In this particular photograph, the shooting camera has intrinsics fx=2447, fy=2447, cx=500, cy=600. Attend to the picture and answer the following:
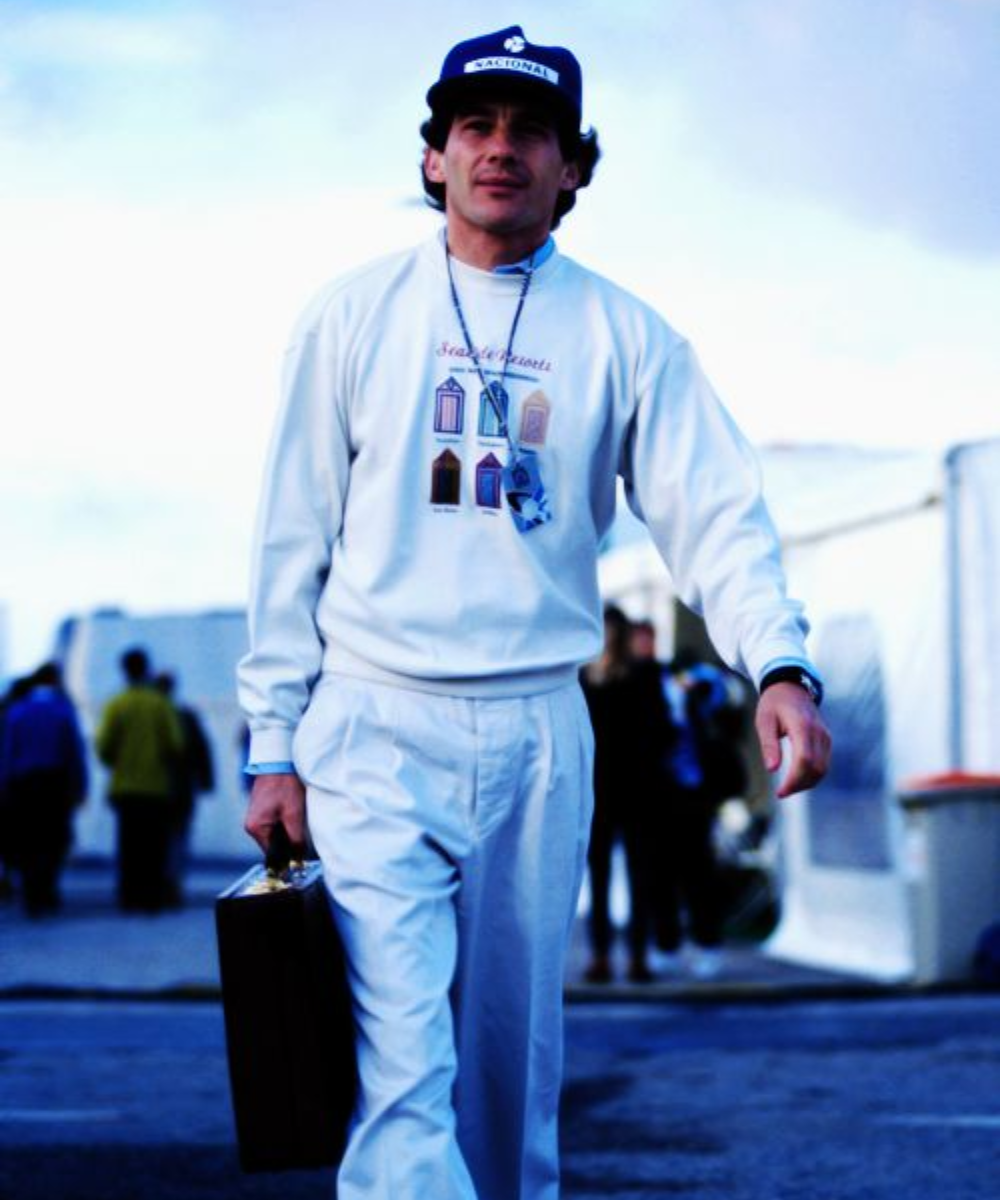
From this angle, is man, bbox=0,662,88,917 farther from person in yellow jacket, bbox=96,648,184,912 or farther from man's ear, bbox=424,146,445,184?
man's ear, bbox=424,146,445,184

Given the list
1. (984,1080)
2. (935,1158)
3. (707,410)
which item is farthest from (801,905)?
(707,410)

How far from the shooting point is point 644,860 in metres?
11.8

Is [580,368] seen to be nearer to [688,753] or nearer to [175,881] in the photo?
[688,753]

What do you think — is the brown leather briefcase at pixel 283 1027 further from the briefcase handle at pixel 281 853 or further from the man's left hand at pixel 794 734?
the man's left hand at pixel 794 734

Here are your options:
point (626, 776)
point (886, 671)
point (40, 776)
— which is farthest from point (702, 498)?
point (40, 776)

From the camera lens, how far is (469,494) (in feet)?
11.9

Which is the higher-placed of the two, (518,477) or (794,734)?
(518,477)

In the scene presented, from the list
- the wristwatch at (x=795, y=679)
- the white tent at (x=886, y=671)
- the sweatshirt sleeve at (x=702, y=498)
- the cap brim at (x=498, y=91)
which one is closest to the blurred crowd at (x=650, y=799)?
the white tent at (x=886, y=671)

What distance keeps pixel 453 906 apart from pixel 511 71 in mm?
1264

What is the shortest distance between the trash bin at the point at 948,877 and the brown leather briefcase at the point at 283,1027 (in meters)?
8.15

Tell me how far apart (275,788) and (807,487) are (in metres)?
11.0

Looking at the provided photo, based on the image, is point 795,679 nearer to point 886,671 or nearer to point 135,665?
Result: point 886,671

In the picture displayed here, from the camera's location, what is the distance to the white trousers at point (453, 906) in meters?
3.42

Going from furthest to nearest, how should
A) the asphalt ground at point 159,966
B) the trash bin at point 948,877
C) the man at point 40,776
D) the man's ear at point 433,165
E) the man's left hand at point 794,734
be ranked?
the man at point 40,776 → the trash bin at point 948,877 → the asphalt ground at point 159,966 → the man's ear at point 433,165 → the man's left hand at point 794,734
